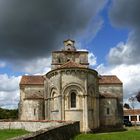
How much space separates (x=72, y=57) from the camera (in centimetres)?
5169

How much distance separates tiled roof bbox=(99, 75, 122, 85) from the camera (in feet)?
178

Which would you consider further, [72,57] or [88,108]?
[72,57]

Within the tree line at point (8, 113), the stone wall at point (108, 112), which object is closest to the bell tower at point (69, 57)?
the stone wall at point (108, 112)

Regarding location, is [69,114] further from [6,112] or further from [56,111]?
[6,112]

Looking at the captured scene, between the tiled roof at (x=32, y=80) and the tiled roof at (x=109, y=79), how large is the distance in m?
10.1

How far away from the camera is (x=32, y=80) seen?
2096 inches

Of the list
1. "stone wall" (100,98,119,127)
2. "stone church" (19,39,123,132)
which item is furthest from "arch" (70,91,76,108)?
"stone wall" (100,98,119,127)

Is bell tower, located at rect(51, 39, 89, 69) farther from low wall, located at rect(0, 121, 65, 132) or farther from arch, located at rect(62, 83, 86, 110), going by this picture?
low wall, located at rect(0, 121, 65, 132)

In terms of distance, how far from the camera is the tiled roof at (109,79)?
5440cm

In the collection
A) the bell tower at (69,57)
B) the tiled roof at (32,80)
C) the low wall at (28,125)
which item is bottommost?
the low wall at (28,125)

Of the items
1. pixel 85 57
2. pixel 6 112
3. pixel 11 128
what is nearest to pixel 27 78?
pixel 85 57

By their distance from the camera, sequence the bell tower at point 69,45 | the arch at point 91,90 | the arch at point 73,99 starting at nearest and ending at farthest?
the arch at point 73,99
the arch at point 91,90
the bell tower at point 69,45

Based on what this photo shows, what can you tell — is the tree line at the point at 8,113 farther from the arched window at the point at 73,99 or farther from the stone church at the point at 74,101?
the arched window at the point at 73,99

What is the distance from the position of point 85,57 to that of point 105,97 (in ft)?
33.2
